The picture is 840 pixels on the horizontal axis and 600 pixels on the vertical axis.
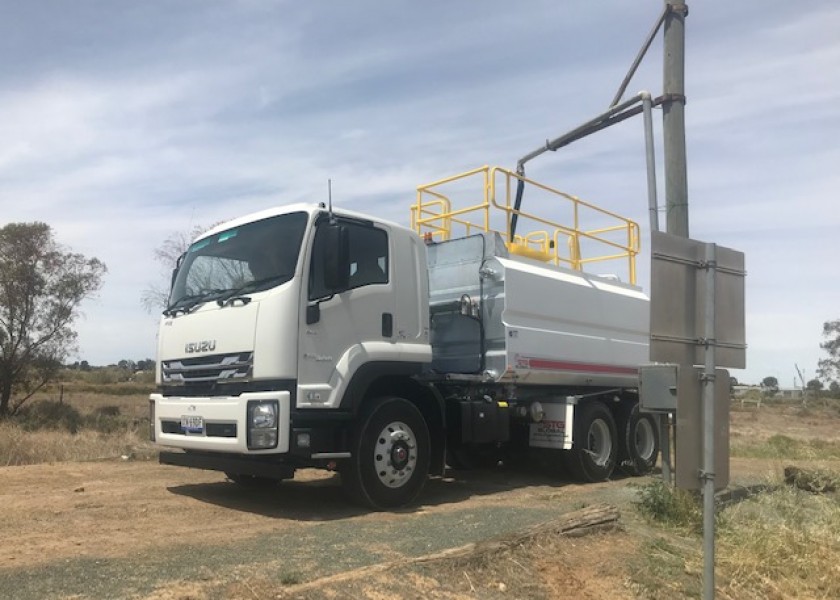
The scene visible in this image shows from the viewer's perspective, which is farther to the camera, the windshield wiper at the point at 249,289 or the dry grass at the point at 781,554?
the windshield wiper at the point at 249,289

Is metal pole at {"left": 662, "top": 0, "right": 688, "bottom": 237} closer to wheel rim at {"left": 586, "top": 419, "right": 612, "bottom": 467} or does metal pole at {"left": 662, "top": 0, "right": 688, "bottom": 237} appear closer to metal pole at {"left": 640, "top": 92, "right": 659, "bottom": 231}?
metal pole at {"left": 640, "top": 92, "right": 659, "bottom": 231}

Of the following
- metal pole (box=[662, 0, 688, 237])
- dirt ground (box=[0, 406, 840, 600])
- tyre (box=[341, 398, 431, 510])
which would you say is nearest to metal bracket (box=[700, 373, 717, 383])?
dirt ground (box=[0, 406, 840, 600])

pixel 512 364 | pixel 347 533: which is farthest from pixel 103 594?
pixel 512 364

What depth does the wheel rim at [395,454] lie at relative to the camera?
7863 millimetres

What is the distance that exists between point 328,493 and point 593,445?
4.24 meters

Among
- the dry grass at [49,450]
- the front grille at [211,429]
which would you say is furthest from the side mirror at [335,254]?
the dry grass at [49,450]

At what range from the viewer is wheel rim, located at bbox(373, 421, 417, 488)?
25.8 ft

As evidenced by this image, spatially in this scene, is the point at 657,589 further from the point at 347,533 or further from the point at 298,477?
the point at 298,477

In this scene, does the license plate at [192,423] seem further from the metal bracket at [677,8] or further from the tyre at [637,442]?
the metal bracket at [677,8]

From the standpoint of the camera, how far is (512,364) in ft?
30.3

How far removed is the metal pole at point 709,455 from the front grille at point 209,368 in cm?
425

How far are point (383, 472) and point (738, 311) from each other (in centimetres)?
421

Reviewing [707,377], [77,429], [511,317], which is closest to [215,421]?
[511,317]

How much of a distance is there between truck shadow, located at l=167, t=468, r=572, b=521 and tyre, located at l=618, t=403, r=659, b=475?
1.31 m
